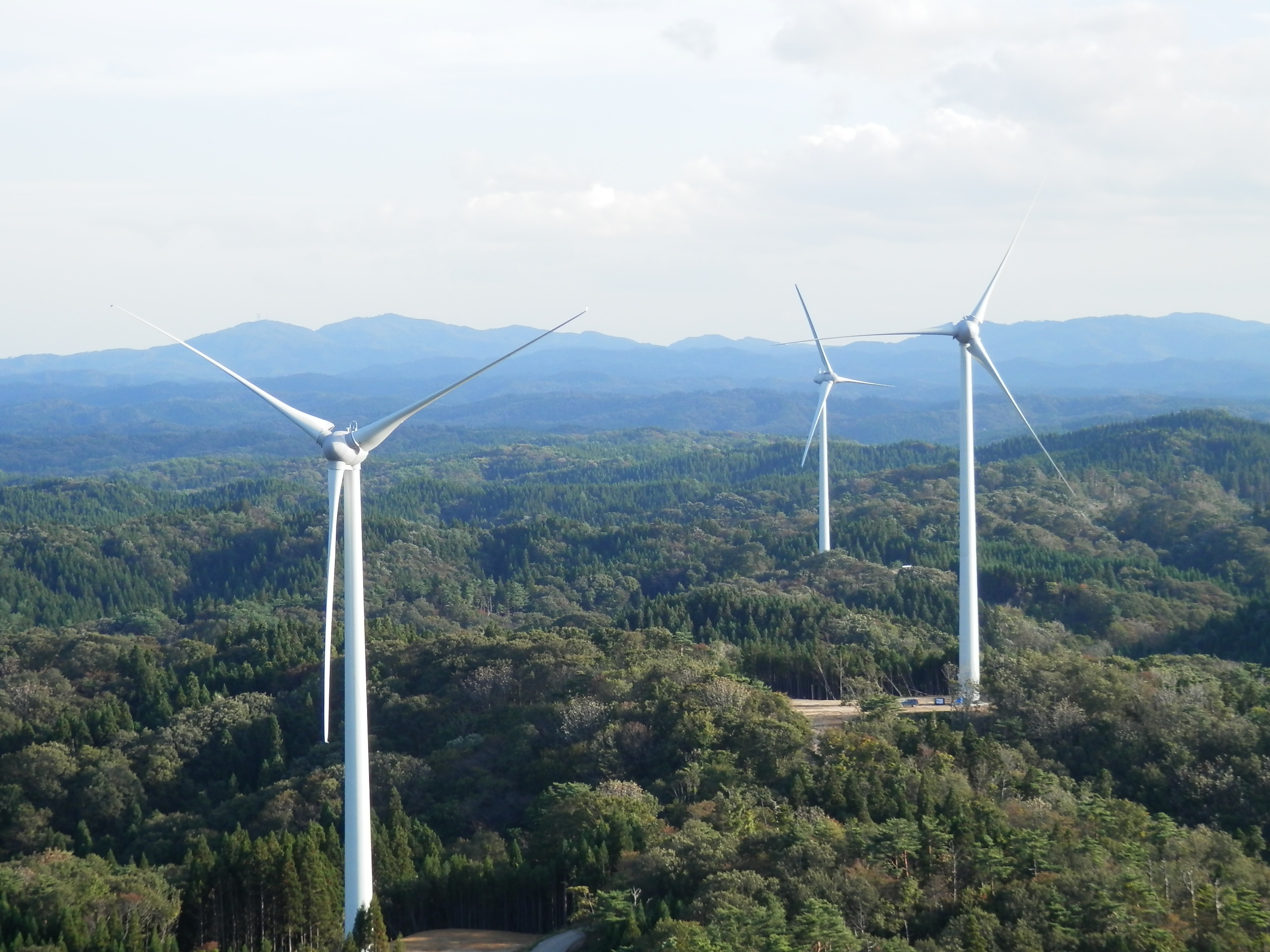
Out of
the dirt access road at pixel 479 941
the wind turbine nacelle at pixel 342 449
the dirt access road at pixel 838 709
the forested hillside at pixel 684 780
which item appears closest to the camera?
the wind turbine nacelle at pixel 342 449

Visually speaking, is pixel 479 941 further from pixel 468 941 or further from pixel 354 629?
pixel 354 629

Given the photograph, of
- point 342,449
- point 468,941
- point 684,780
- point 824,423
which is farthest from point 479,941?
point 824,423

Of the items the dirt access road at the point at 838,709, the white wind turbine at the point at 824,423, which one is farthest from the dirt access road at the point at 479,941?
the white wind turbine at the point at 824,423

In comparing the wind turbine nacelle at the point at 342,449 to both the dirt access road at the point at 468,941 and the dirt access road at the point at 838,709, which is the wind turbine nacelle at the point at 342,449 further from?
the dirt access road at the point at 838,709

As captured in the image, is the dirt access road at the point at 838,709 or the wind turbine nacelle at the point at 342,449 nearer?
the wind turbine nacelle at the point at 342,449

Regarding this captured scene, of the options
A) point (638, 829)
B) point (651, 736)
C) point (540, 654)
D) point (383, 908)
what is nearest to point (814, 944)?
point (638, 829)

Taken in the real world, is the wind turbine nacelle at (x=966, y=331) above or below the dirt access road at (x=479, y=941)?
above

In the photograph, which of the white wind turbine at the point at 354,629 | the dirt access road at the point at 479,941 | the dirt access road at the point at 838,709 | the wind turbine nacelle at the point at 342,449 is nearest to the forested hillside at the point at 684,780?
the dirt access road at the point at 479,941

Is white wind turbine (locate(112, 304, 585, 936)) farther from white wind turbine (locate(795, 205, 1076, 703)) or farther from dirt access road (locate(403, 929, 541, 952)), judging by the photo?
white wind turbine (locate(795, 205, 1076, 703))

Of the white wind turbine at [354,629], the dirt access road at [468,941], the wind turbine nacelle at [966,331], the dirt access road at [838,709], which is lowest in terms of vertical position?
the dirt access road at [468,941]

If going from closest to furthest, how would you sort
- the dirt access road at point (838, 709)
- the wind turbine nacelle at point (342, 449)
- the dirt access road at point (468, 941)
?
the wind turbine nacelle at point (342, 449) → the dirt access road at point (468, 941) → the dirt access road at point (838, 709)
